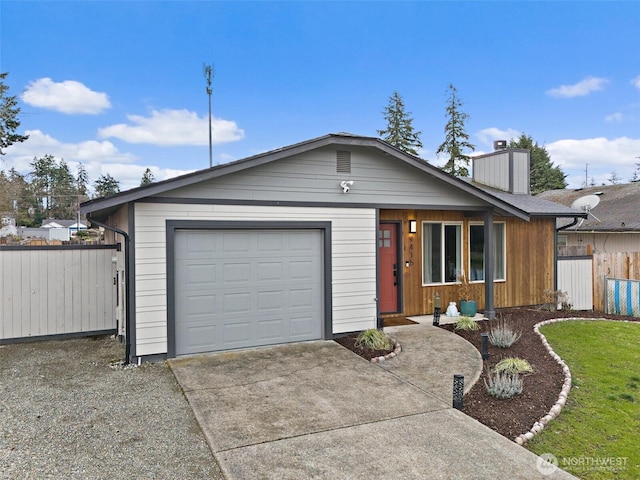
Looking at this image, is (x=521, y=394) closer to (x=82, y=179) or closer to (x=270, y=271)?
(x=270, y=271)

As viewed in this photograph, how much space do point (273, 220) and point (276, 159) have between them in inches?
40.2

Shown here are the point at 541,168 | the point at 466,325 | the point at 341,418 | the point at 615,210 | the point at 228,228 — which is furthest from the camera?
the point at 541,168

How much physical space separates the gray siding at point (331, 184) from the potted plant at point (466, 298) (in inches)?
75.7

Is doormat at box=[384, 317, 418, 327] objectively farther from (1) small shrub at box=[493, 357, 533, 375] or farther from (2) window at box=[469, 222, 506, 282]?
(1) small shrub at box=[493, 357, 533, 375]

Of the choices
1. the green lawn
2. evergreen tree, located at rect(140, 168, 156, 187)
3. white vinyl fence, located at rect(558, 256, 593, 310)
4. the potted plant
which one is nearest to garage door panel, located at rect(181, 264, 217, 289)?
the green lawn

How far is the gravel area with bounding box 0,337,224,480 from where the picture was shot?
3.33 meters

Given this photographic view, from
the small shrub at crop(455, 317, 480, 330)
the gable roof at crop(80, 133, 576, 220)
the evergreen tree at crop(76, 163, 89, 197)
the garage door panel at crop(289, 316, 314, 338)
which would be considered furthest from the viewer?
the evergreen tree at crop(76, 163, 89, 197)

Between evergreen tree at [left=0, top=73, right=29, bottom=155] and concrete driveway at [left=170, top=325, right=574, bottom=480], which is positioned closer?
concrete driveway at [left=170, top=325, right=574, bottom=480]

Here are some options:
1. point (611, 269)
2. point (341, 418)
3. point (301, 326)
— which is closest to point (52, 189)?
point (301, 326)

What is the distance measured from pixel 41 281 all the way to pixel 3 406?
3482 mm

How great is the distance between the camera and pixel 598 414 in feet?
14.6

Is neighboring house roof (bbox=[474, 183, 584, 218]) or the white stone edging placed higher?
neighboring house roof (bbox=[474, 183, 584, 218])

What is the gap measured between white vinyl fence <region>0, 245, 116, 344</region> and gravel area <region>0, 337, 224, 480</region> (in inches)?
49.2

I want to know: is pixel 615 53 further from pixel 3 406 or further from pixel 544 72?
pixel 3 406
